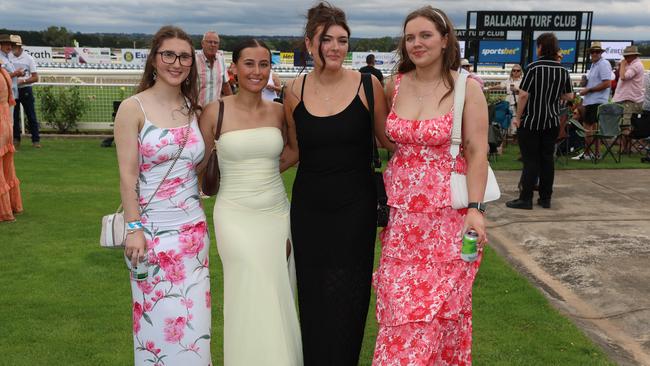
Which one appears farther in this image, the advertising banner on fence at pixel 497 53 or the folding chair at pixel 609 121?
the advertising banner on fence at pixel 497 53

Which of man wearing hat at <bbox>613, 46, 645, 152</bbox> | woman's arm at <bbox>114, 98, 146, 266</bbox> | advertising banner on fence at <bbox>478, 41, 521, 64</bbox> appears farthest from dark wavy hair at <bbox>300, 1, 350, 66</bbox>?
advertising banner on fence at <bbox>478, 41, 521, 64</bbox>

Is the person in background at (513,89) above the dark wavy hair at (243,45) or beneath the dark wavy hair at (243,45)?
beneath

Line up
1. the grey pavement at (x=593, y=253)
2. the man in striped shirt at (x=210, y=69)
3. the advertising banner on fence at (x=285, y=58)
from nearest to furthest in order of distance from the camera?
the grey pavement at (x=593, y=253), the man in striped shirt at (x=210, y=69), the advertising banner on fence at (x=285, y=58)

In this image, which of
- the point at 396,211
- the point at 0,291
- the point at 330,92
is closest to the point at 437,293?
the point at 396,211

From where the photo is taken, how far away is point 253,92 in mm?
3438

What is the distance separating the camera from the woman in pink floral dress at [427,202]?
3158 mm

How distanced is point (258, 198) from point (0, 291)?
306cm

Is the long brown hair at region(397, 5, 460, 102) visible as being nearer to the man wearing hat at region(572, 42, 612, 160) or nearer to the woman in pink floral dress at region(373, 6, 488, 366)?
the woman in pink floral dress at region(373, 6, 488, 366)

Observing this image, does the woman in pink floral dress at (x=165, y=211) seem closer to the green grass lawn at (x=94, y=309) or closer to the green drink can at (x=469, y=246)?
the green grass lawn at (x=94, y=309)

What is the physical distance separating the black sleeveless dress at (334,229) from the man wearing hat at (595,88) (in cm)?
962

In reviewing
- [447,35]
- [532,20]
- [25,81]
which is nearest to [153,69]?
[447,35]

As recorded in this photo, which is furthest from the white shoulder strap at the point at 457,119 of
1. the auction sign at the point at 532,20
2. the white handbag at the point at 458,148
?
the auction sign at the point at 532,20

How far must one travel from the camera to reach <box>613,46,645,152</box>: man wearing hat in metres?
12.4

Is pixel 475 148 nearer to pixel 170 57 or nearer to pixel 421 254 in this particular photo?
pixel 421 254
